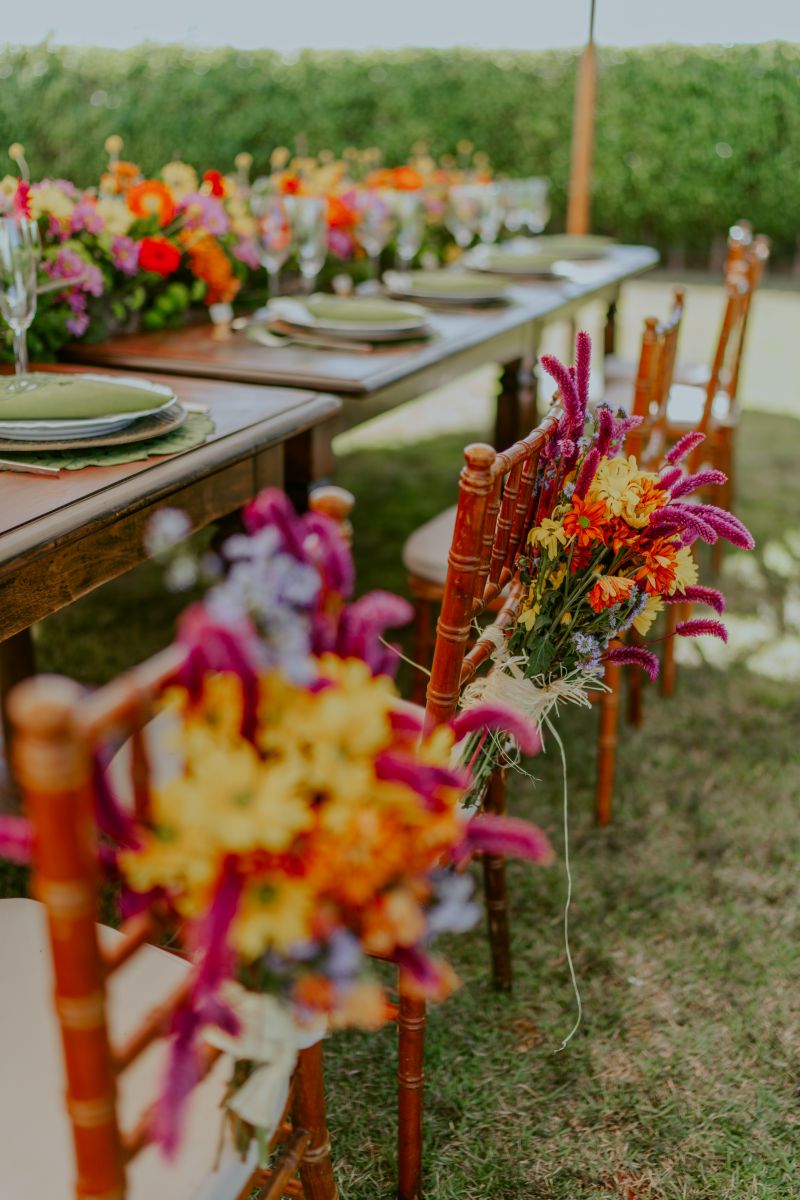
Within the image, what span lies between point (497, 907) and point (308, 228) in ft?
4.86

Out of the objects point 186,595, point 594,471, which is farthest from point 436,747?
point 186,595

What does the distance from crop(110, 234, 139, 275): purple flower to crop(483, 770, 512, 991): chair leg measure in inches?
46.4

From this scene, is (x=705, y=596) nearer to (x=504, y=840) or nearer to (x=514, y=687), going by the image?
(x=514, y=687)

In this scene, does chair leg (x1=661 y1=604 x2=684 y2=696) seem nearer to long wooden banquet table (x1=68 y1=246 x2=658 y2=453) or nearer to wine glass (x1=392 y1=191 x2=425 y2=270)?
long wooden banquet table (x1=68 y1=246 x2=658 y2=453)

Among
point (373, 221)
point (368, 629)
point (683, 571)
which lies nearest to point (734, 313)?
point (373, 221)

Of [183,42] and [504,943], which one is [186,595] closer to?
[504,943]

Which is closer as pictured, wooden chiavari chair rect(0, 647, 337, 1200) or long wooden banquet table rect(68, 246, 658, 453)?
wooden chiavari chair rect(0, 647, 337, 1200)

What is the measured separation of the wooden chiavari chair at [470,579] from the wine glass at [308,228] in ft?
4.14

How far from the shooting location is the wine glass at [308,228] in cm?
224

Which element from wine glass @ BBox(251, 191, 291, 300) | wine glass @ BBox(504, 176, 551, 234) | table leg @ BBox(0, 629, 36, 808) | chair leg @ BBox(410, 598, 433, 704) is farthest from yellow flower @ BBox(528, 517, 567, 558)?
wine glass @ BBox(504, 176, 551, 234)

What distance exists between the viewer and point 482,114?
→ 8.91 m

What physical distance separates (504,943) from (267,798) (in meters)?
1.15

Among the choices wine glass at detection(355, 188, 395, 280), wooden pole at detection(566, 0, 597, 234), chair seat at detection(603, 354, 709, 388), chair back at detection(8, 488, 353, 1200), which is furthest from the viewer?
wooden pole at detection(566, 0, 597, 234)

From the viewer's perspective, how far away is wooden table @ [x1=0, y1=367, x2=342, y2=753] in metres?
1.13
